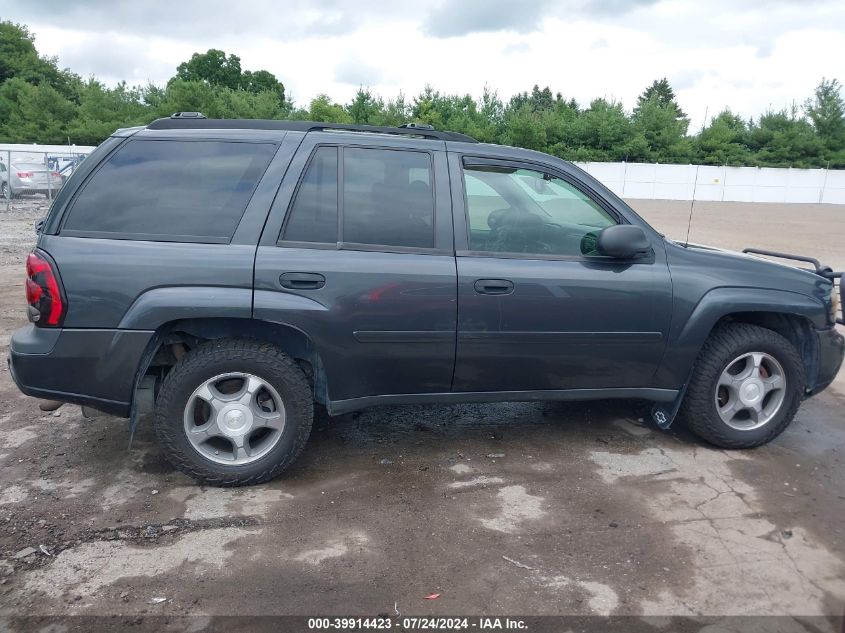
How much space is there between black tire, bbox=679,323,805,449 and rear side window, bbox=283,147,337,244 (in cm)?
236

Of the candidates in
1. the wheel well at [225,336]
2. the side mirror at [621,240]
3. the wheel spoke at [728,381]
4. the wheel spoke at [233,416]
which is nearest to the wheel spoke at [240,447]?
the wheel spoke at [233,416]

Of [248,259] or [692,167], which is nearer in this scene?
Result: [248,259]

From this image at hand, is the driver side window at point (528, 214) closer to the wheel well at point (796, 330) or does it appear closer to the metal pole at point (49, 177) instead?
the wheel well at point (796, 330)

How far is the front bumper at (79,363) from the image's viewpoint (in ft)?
11.2

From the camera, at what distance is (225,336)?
3.69 meters

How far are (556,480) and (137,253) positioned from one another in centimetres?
253

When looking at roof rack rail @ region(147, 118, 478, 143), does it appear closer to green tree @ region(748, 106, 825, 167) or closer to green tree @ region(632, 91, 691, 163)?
green tree @ region(632, 91, 691, 163)

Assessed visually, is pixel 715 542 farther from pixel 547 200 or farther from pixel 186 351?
pixel 186 351

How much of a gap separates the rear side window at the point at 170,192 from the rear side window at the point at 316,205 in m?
0.24

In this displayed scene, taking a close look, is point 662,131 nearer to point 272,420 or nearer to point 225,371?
point 272,420

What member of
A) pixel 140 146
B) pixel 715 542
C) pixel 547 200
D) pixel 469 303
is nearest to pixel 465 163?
pixel 547 200

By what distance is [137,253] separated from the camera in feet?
11.3

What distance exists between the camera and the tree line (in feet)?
Answer: 122

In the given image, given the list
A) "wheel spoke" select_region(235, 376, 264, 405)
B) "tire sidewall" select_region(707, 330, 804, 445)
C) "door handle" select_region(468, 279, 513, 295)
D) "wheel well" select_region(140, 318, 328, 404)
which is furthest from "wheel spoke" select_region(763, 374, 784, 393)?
"wheel spoke" select_region(235, 376, 264, 405)
